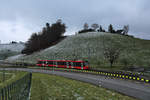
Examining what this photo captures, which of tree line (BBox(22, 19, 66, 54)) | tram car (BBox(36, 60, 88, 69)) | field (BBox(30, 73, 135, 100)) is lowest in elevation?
field (BBox(30, 73, 135, 100))

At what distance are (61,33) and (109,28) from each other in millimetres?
45861

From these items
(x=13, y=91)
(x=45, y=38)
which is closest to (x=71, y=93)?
(x=13, y=91)

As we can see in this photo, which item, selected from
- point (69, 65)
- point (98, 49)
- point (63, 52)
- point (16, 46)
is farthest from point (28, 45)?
point (69, 65)

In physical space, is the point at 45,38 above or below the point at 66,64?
above

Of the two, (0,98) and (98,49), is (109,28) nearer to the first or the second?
(98,49)

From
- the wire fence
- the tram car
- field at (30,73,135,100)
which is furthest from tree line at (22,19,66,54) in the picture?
the wire fence

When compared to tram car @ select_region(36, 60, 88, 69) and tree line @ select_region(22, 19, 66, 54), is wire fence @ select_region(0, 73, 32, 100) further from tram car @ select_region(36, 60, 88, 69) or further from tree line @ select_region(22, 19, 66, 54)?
tree line @ select_region(22, 19, 66, 54)

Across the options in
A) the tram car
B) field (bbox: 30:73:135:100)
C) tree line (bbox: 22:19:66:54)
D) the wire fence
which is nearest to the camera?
the wire fence

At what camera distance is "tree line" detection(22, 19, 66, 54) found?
264 feet

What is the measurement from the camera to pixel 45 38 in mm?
86688

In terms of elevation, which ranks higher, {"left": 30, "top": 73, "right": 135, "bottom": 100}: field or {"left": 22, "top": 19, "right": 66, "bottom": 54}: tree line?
{"left": 22, "top": 19, "right": 66, "bottom": 54}: tree line

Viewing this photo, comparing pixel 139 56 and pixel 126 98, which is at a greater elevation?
pixel 139 56

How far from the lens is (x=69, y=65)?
1312 inches

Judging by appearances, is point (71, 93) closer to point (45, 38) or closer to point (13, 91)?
point (13, 91)
